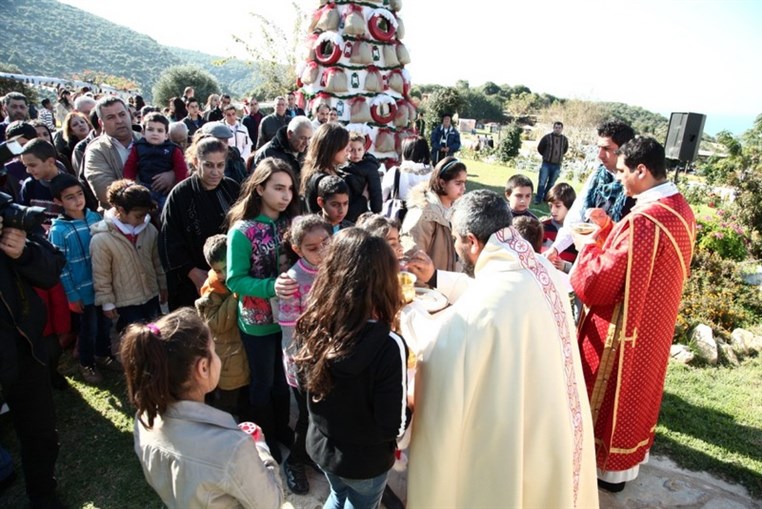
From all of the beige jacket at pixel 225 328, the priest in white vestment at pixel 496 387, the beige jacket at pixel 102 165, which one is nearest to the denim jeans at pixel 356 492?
the priest in white vestment at pixel 496 387

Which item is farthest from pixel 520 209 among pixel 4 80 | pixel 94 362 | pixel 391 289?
pixel 4 80

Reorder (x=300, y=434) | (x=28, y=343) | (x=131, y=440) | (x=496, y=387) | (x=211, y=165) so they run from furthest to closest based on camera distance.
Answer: (x=211, y=165) → (x=131, y=440) → (x=300, y=434) → (x=28, y=343) → (x=496, y=387)

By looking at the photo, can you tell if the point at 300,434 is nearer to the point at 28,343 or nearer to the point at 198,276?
the point at 198,276

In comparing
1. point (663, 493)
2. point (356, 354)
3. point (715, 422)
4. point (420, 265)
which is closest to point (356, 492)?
point (356, 354)

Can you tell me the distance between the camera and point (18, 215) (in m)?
2.16

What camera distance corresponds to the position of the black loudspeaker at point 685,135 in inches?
308

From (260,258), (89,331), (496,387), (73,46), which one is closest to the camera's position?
(496,387)

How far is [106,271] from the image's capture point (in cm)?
362

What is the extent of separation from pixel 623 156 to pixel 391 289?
76.6 inches

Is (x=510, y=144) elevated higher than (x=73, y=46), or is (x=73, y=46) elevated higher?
(x=73, y=46)

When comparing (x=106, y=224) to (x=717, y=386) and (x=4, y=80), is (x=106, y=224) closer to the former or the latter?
(x=717, y=386)

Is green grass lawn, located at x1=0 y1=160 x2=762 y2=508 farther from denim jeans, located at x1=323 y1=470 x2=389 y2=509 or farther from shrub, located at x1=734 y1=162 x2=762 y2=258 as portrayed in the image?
shrub, located at x1=734 y1=162 x2=762 y2=258

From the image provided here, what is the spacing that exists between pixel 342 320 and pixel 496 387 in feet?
2.36

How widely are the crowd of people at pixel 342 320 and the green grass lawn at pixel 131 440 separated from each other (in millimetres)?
336
